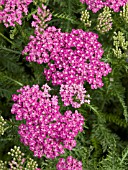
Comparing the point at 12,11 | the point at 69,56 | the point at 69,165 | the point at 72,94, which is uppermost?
the point at 12,11

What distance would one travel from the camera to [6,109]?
6.24m

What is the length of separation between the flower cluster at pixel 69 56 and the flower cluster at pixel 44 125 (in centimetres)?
34

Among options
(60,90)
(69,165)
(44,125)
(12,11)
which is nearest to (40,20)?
(12,11)

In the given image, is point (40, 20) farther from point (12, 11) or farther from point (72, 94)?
point (72, 94)

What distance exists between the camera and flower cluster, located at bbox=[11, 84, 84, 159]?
4746 mm

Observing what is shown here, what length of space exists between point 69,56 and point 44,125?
37.9 inches

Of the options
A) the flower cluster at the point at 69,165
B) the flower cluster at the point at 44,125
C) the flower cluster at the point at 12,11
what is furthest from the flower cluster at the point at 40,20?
the flower cluster at the point at 69,165

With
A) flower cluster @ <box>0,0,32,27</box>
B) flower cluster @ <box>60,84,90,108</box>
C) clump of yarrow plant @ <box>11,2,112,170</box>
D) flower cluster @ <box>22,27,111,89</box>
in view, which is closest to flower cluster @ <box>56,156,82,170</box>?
clump of yarrow plant @ <box>11,2,112,170</box>

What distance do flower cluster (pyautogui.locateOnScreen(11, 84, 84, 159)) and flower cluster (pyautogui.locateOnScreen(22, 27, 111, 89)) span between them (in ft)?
1.12

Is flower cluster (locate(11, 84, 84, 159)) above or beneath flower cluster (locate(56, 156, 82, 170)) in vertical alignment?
above

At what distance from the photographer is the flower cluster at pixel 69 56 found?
200 inches

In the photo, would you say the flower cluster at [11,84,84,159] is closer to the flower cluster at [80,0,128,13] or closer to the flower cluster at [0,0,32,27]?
the flower cluster at [0,0,32,27]

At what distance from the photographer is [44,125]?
4750 millimetres

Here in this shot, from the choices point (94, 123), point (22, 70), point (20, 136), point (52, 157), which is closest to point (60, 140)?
point (52, 157)
